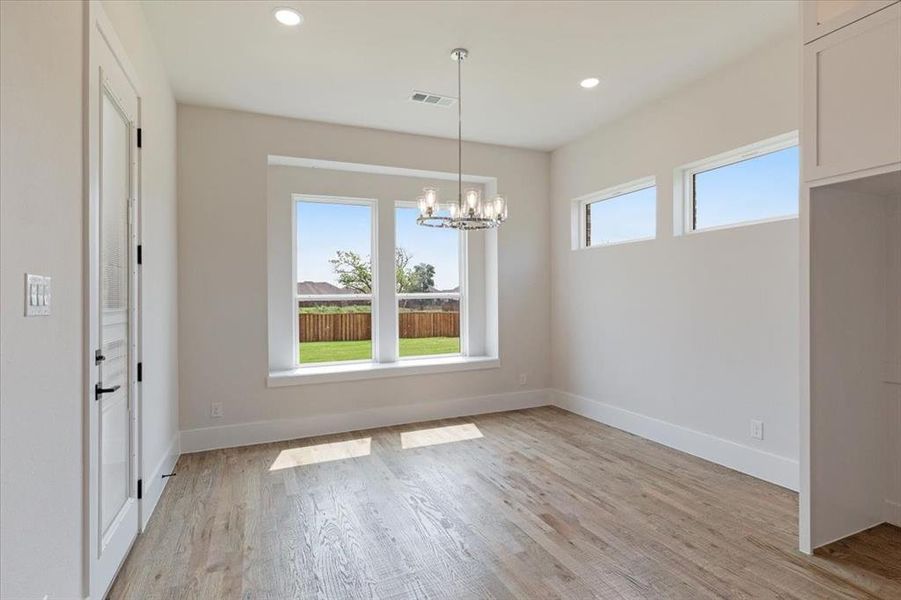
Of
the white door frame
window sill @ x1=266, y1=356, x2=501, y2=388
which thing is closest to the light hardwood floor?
the white door frame

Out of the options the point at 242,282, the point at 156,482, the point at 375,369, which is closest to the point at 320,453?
the point at 375,369

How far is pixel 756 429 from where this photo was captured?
3.40 meters

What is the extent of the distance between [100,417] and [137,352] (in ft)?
2.30

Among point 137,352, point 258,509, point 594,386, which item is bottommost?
point 258,509

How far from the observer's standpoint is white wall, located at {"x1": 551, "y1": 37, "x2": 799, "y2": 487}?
3.25 m

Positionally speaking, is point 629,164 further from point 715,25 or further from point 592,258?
point 715,25

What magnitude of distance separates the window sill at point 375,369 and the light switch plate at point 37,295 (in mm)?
2941

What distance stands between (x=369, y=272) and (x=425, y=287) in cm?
68

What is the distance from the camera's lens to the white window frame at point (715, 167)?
130 inches

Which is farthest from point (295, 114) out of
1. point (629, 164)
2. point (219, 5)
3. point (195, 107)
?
point (629, 164)

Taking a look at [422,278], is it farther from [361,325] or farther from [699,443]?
[699,443]

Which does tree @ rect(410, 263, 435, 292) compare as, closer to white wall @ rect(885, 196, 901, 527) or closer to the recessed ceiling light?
the recessed ceiling light

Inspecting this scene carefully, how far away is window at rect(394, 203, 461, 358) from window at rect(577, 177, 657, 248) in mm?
1512

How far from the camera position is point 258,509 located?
2949 millimetres
